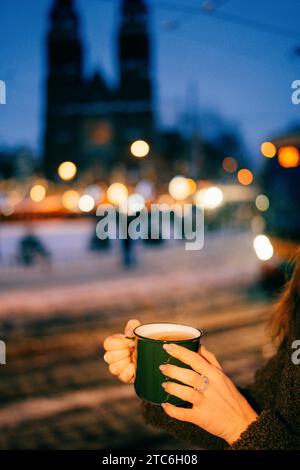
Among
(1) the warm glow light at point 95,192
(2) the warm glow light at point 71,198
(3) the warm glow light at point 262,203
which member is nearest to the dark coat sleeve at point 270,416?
(3) the warm glow light at point 262,203

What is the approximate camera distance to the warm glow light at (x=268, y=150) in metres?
8.07

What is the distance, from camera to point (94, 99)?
164 feet

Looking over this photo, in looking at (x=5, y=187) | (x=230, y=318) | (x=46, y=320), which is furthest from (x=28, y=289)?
(x=5, y=187)

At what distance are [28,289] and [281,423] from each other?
9549mm

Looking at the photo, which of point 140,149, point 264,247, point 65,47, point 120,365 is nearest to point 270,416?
point 120,365

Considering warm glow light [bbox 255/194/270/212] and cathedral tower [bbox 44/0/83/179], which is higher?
cathedral tower [bbox 44/0/83/179]

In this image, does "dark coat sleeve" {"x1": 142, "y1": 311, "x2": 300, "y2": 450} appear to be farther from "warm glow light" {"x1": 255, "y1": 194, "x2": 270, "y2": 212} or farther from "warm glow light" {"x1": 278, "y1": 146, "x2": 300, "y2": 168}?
"warm glow light" {"x1": 255, "y1": 194, "x2": 270, "y2": 212}

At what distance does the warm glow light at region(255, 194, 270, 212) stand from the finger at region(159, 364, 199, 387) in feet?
26.0

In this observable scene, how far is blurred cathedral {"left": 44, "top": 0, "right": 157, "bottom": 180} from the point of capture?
48.3 metres

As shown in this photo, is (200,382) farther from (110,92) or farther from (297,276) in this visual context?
(110,92)

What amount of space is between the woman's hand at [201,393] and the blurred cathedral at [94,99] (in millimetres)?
46377

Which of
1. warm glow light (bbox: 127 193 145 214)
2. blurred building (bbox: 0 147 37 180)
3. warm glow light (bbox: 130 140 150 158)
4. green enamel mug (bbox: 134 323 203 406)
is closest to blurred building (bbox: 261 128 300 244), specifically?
warm glow light (bbox: 130 140 150 158)

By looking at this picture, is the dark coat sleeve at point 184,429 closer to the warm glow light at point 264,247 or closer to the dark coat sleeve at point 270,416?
the dark coat sleeve at point 270,416
